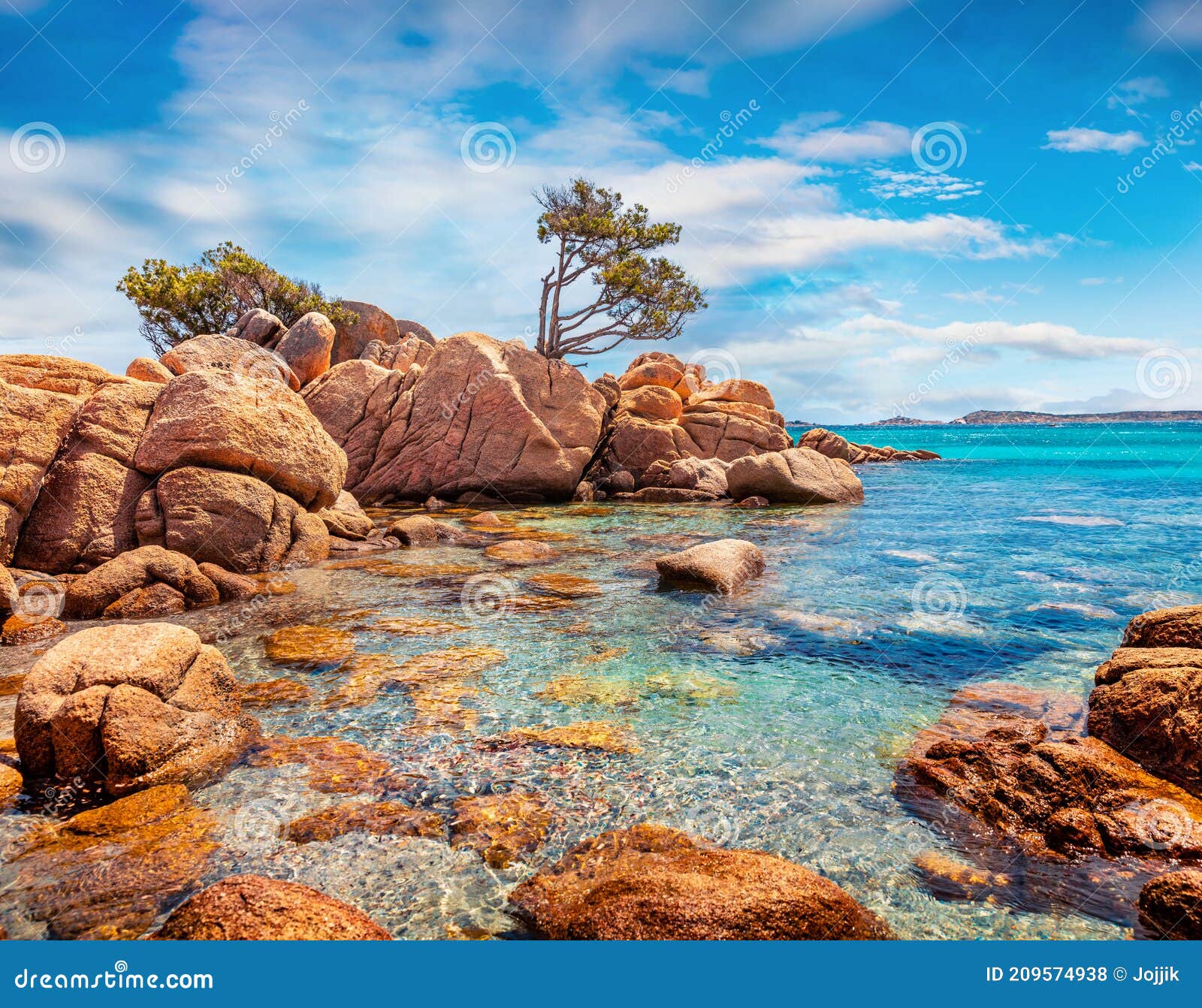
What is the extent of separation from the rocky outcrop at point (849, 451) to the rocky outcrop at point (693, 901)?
3955 cm

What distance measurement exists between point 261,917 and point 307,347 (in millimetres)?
30338

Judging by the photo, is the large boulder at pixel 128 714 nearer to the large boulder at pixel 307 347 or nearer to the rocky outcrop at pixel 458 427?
the rocky outcrop at pixel 458 427

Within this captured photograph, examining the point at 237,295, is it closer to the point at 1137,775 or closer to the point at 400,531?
the point at 400,531

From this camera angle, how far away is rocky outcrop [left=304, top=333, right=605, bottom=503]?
26.8 metres

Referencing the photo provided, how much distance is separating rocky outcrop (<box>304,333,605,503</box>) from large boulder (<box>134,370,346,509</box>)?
1053 centimetres

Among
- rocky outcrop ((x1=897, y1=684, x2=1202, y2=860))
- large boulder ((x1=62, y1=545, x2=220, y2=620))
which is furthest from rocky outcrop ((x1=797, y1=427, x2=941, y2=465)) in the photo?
rocky outcrop ((x1=897, y1=684, x2=1202, y2=860))

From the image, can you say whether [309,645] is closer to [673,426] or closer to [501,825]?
[501,825]

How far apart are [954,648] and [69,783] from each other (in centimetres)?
1047

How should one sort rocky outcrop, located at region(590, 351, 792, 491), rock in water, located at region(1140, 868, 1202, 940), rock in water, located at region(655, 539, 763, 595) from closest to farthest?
1. rock in water, located at region(1140, 868, 1202, 940)
2. rock in water, located at region(655, 539, 763, 595)
3. rocky outcrop, located at region(590, 351, 792, 491)

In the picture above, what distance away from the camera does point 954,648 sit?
10164 millimetres

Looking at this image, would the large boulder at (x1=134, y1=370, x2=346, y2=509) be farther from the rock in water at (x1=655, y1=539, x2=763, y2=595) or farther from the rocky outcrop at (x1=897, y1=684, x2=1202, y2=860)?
the rocky outcrop at (x1=897, y1=684, x2=1202, y2=860)

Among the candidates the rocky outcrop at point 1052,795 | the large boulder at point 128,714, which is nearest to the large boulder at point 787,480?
the rocky outcrop at point 1052,795

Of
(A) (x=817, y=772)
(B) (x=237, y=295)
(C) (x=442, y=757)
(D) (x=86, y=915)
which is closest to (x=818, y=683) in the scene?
(A) (x=817, y=772)

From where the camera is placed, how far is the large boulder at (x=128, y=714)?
20.0 feet
